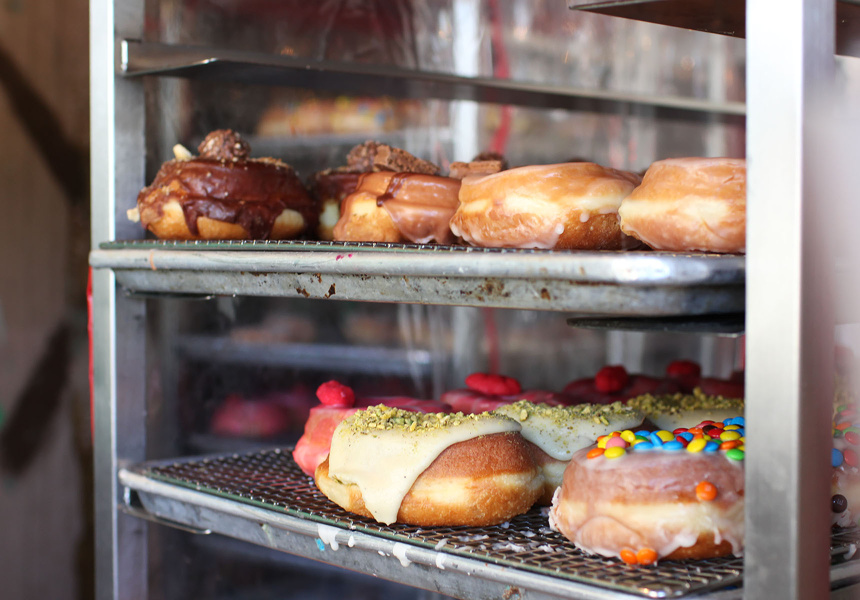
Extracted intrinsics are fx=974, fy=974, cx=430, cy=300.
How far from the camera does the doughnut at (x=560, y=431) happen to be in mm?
1325

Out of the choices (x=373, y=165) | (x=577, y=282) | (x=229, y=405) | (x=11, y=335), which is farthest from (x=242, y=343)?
(x=577, y=282)

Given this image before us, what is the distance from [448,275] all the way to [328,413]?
18.9 inches

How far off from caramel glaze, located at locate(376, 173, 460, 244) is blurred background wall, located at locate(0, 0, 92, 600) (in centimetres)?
134

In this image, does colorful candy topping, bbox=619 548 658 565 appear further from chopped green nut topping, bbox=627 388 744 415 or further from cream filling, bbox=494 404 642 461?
chopped green nut topping, bbox=627 388 744 415

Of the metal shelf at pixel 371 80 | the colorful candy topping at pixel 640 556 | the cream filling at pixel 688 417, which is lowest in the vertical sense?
the colorful candy topping at pixel 640 556

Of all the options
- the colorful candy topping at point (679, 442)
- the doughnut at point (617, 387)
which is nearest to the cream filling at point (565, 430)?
the colorful candy topping at point (679, 442)

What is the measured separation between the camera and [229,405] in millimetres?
1956

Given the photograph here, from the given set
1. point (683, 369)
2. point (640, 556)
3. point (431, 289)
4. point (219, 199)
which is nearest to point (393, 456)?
point (431, 289)

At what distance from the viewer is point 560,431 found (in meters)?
1.34

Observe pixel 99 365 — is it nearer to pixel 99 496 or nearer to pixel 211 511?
pixel 99 496

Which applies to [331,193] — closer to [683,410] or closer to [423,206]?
[423,206]

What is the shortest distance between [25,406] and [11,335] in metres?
0.18

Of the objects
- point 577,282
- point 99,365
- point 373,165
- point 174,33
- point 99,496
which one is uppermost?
point 174,33

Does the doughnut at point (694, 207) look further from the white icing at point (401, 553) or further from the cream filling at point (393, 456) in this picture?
the white icing at point (401, 553)
